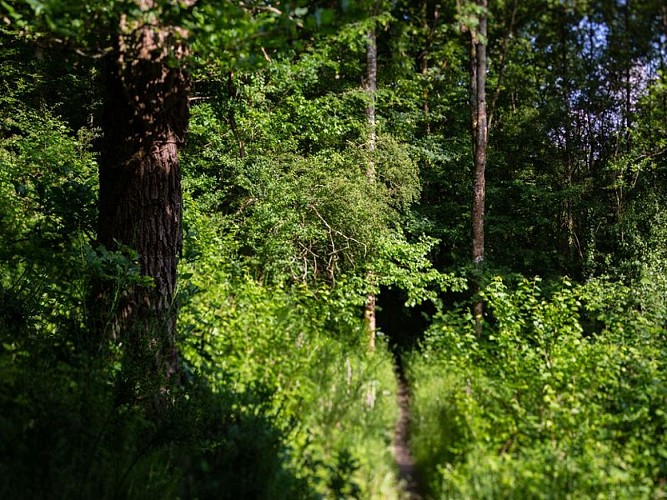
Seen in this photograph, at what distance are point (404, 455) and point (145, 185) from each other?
3333 millimetres

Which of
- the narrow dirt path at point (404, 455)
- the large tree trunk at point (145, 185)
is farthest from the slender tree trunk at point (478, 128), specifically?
the large tree trunk at point (145, 185)

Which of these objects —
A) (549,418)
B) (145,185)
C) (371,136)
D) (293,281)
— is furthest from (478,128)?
(145,185)

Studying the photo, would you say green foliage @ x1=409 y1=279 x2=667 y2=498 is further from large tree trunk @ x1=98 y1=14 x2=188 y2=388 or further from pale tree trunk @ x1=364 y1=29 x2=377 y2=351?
pale tree trunk @ x1=364 y1=29 x2=377 y2=351

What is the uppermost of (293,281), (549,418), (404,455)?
(293,281)

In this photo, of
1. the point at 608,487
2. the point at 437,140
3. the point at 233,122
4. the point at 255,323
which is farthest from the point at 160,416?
the point at 437,140

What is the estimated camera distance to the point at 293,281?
26.6ft

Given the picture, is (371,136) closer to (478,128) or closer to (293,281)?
(478,128)

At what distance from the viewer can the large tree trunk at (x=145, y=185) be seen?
3213mm

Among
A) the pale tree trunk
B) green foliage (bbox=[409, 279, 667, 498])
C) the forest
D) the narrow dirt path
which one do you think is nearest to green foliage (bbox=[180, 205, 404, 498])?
the forest

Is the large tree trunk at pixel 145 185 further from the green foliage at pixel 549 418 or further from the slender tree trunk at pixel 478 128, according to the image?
the slender tree trunk at pixel 478 128

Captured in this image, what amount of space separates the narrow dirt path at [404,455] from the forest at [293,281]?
0.09 ft

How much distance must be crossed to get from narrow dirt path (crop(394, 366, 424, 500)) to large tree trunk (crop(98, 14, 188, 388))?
2.06 m

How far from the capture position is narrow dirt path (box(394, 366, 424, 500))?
156 inches

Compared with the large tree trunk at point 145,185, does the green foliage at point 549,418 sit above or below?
below
